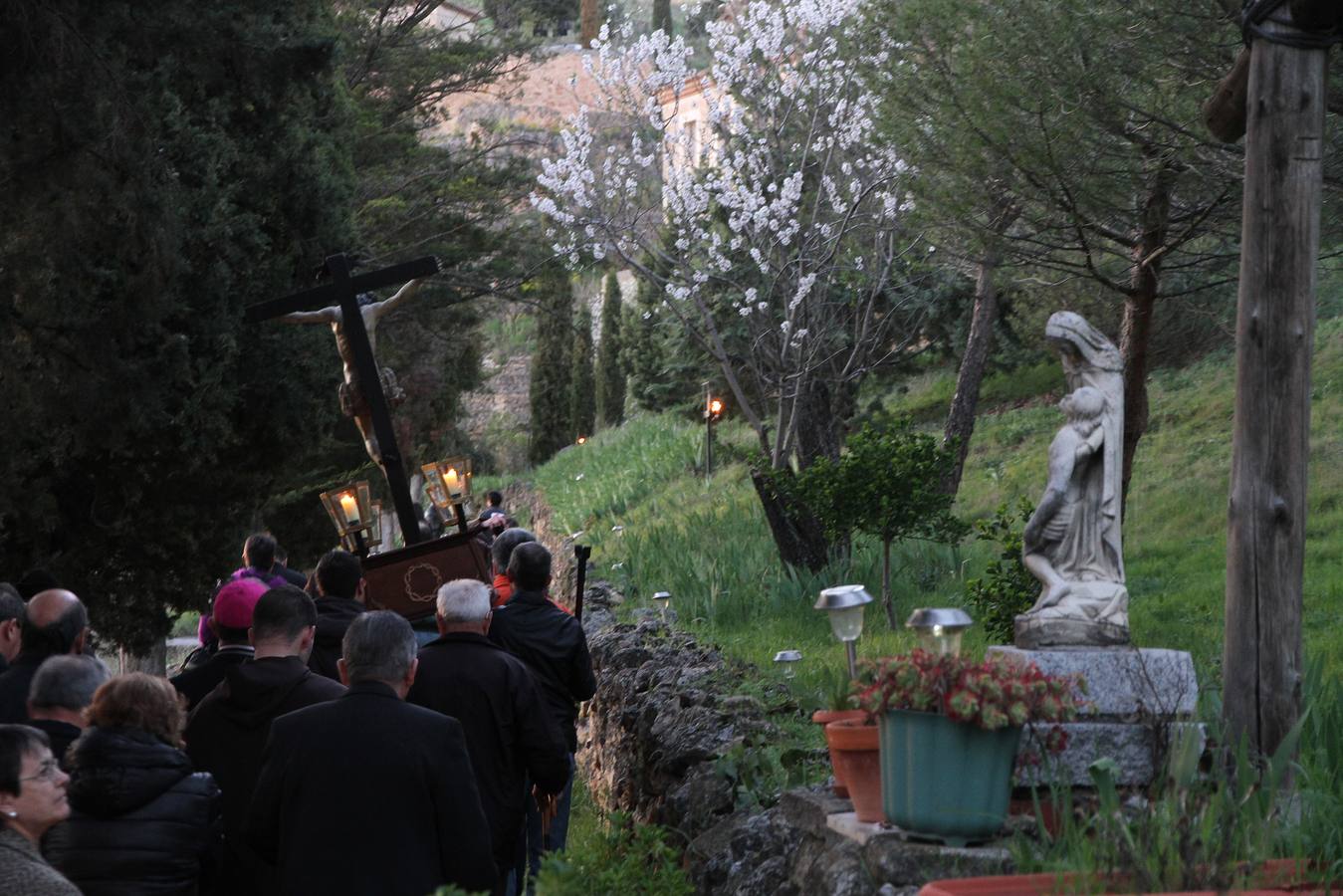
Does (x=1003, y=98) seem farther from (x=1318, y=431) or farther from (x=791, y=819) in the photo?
(x=1318, y=431)

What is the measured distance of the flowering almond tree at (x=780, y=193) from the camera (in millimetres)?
17984

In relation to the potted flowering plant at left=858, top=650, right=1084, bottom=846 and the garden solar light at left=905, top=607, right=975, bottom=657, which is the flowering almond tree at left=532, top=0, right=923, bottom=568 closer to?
the garden solar light at left=905, top=607, right=975, bottom=657

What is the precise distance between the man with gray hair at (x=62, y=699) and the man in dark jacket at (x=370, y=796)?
0.64 meters

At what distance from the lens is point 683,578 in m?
15.6

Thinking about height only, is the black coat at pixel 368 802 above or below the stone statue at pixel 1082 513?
below

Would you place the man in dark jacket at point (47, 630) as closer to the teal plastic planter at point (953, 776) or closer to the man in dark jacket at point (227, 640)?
the man in dark jacket at point (227, 640)

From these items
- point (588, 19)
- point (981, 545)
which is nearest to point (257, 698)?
point (981, 545)

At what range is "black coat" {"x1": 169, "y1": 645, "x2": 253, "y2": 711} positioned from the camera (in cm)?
676

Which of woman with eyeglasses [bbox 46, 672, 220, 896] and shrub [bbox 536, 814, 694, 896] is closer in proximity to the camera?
woman with eyeglasses [bbox 46, 672, 220, 896]

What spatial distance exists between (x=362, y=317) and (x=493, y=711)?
5.91 metres

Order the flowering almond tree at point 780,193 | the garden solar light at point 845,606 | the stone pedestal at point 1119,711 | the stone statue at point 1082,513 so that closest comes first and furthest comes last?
the stone pedestal at point 1119,711
the stone statue at point 1082,513
the garden solar light at point 845,606
the flowering almond tree at point 780,193

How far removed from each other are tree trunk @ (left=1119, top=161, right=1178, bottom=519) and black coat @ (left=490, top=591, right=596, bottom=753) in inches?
244

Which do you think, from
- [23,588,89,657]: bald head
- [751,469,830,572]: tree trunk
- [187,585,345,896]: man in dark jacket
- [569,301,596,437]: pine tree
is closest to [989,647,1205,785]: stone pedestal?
[187,585,345,896]: man in dark jacket

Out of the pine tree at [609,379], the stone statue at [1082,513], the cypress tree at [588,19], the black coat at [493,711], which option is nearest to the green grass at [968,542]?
the stone statue at [1082,513]
